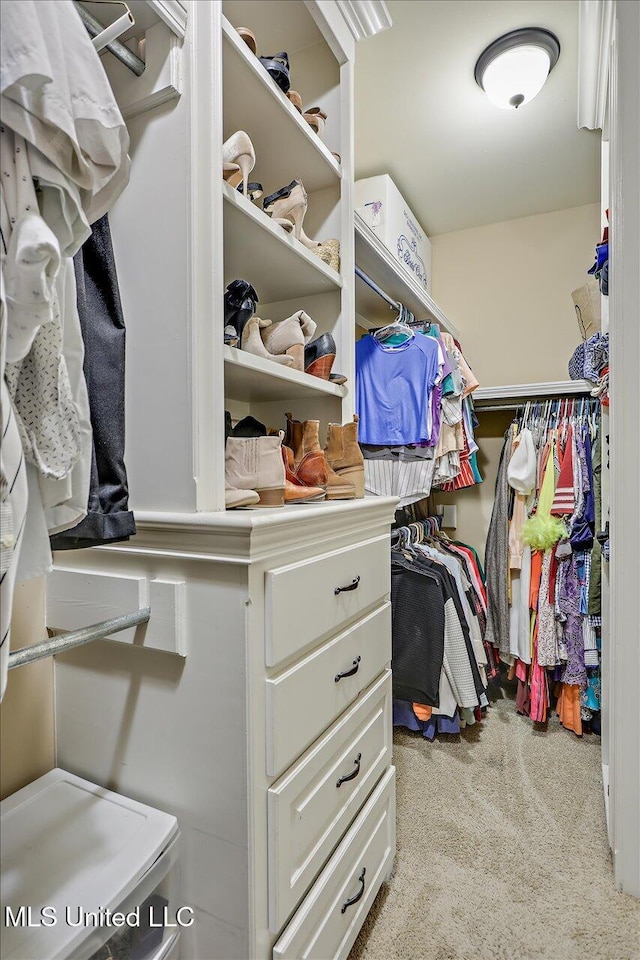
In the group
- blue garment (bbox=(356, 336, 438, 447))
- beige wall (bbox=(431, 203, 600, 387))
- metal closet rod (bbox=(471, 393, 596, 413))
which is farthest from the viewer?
beige wall (bbox=(431, 203, 600, 387))

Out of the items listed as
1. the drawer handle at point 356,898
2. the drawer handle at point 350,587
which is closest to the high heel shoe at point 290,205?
the drawer handle at point 350,587

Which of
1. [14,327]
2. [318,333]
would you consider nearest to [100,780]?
[14,327]

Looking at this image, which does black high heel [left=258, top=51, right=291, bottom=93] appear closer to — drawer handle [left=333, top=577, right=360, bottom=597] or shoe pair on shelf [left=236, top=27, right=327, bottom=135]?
shoe pair on shelf [left=236, top=27, right=327, bottom=135]

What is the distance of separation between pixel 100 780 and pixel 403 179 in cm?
254

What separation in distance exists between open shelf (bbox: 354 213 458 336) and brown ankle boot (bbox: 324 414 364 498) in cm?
68

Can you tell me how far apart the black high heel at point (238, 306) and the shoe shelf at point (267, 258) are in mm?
115

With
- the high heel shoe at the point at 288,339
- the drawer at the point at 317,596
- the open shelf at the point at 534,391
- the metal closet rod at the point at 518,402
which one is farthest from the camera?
the metal closet rod at the point at 518,402

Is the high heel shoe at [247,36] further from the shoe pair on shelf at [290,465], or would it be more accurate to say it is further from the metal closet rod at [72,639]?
the metal closet rod at [72,639]

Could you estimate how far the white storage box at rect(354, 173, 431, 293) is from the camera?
2209 millimetres

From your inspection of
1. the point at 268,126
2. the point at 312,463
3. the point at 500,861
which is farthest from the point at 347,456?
the point at 500,861

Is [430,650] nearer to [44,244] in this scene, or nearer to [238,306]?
[238,306]

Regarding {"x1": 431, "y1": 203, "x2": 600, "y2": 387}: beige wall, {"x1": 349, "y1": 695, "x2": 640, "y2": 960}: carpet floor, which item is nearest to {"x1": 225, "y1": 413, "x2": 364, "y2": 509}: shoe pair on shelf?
{"x1": 349, "y1": 695, "x2": 640, "y2": 960}: carpet floor

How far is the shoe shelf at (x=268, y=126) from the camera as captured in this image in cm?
103

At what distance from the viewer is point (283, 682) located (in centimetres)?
87
